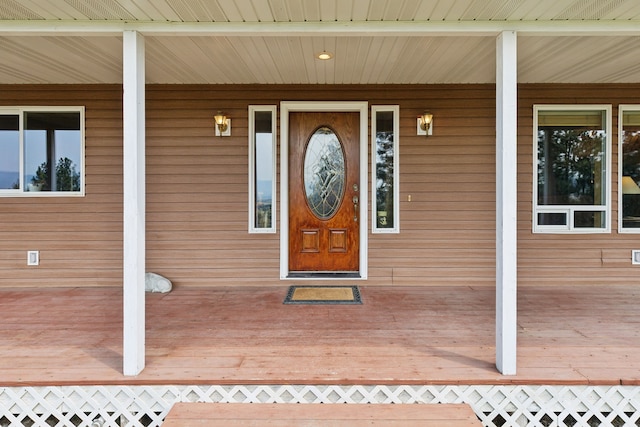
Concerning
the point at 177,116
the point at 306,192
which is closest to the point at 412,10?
the point at 306,192

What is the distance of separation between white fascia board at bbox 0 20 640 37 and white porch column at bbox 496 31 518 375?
0.18 m

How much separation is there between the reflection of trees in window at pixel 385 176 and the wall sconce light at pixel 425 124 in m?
0.34

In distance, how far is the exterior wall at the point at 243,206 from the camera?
4.59m

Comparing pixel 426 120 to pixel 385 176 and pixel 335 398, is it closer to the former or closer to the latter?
pixel 385 176

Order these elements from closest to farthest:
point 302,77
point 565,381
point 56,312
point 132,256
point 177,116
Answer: point 565,381 < point 132,256 < point 56,312 < point 302,77 < point 177,116

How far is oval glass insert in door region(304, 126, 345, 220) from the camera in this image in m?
4.72

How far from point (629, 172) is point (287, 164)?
4029mm

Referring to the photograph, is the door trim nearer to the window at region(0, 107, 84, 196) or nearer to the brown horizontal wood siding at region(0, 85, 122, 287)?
the brown horizontal wood siding at region(0, 85, 122, 287)

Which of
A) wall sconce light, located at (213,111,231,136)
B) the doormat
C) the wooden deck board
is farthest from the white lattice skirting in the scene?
wall sconce light, located at (213,111,231,136)

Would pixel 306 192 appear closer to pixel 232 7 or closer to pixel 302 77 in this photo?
pixel 302 77

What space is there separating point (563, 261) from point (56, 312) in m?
5.40

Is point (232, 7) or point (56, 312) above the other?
point (232, 7)

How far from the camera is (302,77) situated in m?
4.29

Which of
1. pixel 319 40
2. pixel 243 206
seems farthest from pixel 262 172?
pixel 319 40
